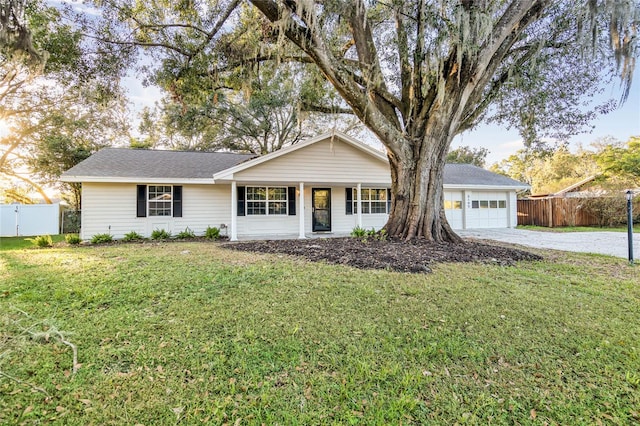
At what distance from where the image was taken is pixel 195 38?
783cm

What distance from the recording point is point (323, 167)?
10.8 metres

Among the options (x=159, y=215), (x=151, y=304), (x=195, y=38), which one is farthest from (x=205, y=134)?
(x=151, y=304)

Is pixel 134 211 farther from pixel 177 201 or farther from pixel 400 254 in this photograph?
pixel 400 254

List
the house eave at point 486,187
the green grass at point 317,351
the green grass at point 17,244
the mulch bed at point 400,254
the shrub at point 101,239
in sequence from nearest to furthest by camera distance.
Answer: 1. the green grass at point 317,351
2. the mulch bed at point 400,254
3. the green grass at point 17,244
4. the shrub at point 101,239
5. the house eave at point 486,187

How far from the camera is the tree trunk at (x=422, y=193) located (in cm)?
763

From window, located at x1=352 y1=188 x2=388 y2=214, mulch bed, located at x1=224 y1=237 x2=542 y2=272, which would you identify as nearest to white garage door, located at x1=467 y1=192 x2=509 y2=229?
window, located at x1=352 y1=188 x2=388 y2=214

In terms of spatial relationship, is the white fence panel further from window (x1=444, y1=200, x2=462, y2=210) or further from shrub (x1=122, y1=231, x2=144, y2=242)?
window (x1=444, y1=200, x2=462, y2=210)

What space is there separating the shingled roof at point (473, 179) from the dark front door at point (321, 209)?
5.85 metres

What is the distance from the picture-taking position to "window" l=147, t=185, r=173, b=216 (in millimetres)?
10844

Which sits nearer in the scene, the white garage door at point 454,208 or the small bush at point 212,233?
the small bush at point 212,233

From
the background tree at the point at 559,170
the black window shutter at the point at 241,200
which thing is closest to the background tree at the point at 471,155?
the background tree at the point at 559,170

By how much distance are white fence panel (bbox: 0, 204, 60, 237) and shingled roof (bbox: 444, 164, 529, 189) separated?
19055 mm

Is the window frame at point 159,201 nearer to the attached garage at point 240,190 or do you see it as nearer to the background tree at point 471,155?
the attached garage at point 240,190

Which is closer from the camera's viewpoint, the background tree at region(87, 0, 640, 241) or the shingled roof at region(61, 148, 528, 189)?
the background tree at region(87, 0, 640, 241)
